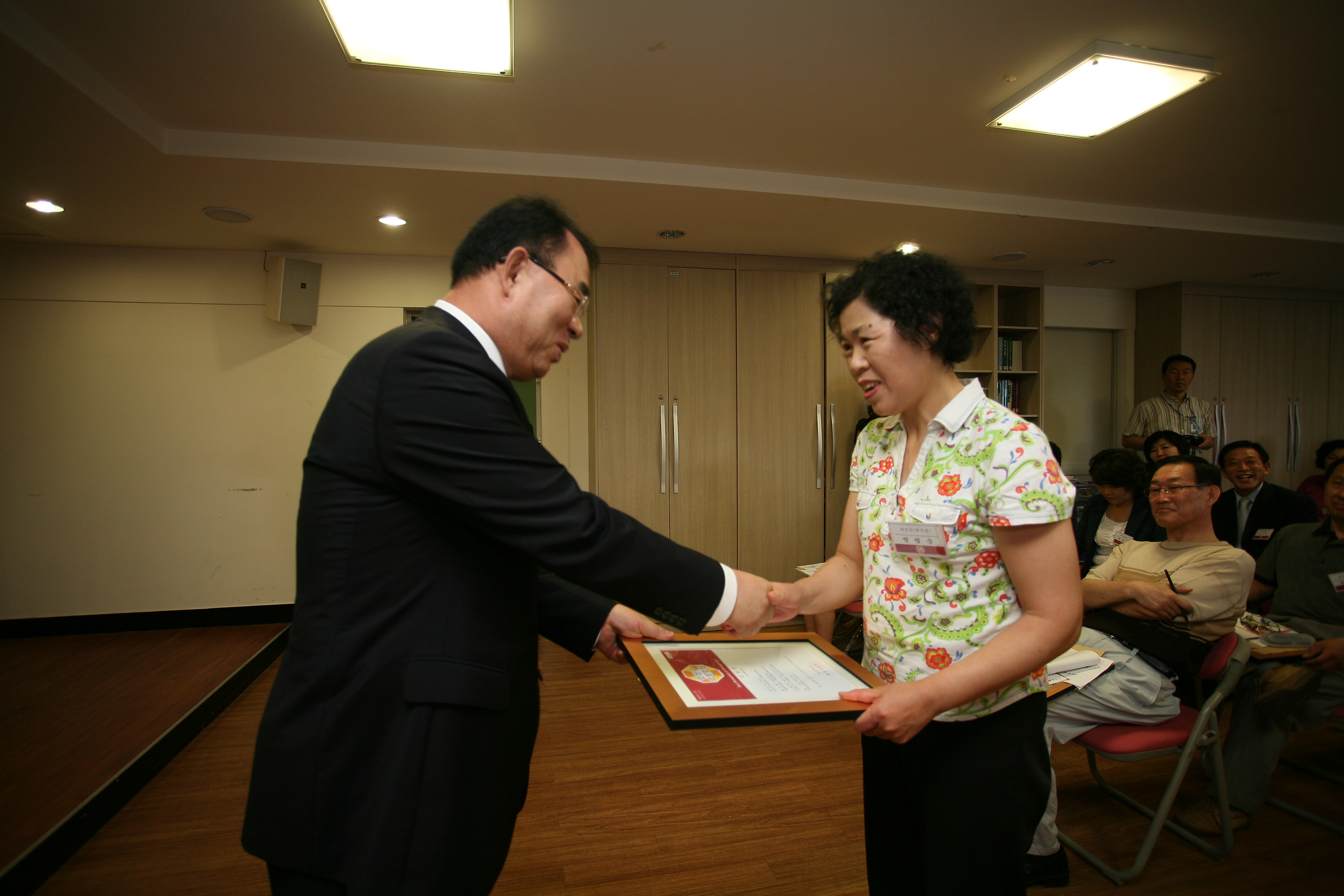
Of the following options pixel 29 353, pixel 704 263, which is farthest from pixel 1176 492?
pixel 29 353

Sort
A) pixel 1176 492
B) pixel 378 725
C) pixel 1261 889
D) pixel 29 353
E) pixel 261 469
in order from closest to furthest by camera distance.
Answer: pixel 378 725 → pixel 1261 889 → pixel 1176 492 → pixel 29 353 → pixel 261 469

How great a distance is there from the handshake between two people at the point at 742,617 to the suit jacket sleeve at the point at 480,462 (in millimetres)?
296

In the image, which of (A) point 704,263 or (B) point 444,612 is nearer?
(B) point 444,612

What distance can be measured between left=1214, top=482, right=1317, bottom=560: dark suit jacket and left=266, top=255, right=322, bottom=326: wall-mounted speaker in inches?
241

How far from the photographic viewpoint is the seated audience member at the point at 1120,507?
3.06 m

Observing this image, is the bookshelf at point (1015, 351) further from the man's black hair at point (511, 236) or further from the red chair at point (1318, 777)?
the man's black hair at point (511, 236)

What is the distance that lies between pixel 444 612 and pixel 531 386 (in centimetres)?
444

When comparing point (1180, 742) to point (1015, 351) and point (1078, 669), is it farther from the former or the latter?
point (1015, 351)

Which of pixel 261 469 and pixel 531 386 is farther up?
pixel 531 386

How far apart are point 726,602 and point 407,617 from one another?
54 cm

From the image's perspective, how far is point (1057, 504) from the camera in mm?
1055

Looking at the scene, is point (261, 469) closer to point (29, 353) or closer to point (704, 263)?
point (29, 353)

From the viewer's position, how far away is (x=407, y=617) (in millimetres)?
995

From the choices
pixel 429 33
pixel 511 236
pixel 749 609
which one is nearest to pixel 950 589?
pixel 749 609
